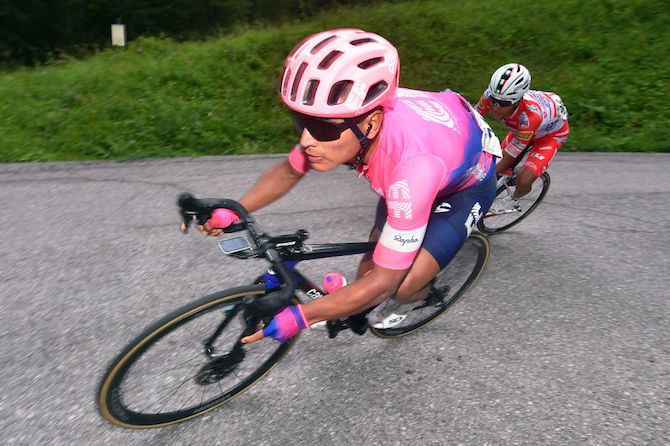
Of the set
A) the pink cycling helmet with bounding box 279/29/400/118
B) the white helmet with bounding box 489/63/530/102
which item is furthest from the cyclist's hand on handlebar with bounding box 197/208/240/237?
the white helmet with bounding box 489/63/530/102

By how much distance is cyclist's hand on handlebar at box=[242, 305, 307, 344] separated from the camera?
2.15 meters

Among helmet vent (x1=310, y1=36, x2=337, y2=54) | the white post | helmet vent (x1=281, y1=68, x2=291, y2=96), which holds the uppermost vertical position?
helmet vent (x1=310, y1=36, x2=337, y2=54)

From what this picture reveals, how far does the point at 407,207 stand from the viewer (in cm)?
220

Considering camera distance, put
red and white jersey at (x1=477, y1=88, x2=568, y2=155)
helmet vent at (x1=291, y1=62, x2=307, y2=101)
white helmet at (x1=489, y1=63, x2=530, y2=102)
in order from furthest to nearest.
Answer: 1. red and white jersey at (x1=477, y1=88, x2=568, y2=155)
2. white helmet at (x1=489, y1=63, x2=530, y2=102)
3. helmet vent at (x1=291, y1=62, x2=307, y2=101)

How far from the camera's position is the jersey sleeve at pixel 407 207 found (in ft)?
7.23

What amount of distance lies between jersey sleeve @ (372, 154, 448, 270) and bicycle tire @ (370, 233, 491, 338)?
1.12 metres

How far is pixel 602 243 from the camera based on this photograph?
488 cm

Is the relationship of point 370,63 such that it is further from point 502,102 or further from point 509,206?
point 509,206

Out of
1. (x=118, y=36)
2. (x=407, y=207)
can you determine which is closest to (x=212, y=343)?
(x=407, y=207)

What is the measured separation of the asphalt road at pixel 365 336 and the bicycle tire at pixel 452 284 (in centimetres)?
11

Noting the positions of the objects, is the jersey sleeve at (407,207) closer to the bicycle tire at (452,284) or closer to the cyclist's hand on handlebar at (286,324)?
the cyclist's hand on handlebar at (286,324)

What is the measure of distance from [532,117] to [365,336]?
279cm

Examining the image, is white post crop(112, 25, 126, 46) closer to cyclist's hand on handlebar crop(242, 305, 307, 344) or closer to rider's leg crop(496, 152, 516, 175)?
rider's leg crop(496, 152, 516, 175)

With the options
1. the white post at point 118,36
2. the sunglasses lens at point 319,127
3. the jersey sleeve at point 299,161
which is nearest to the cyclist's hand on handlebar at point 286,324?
the sunglasses lens at point 319,127
